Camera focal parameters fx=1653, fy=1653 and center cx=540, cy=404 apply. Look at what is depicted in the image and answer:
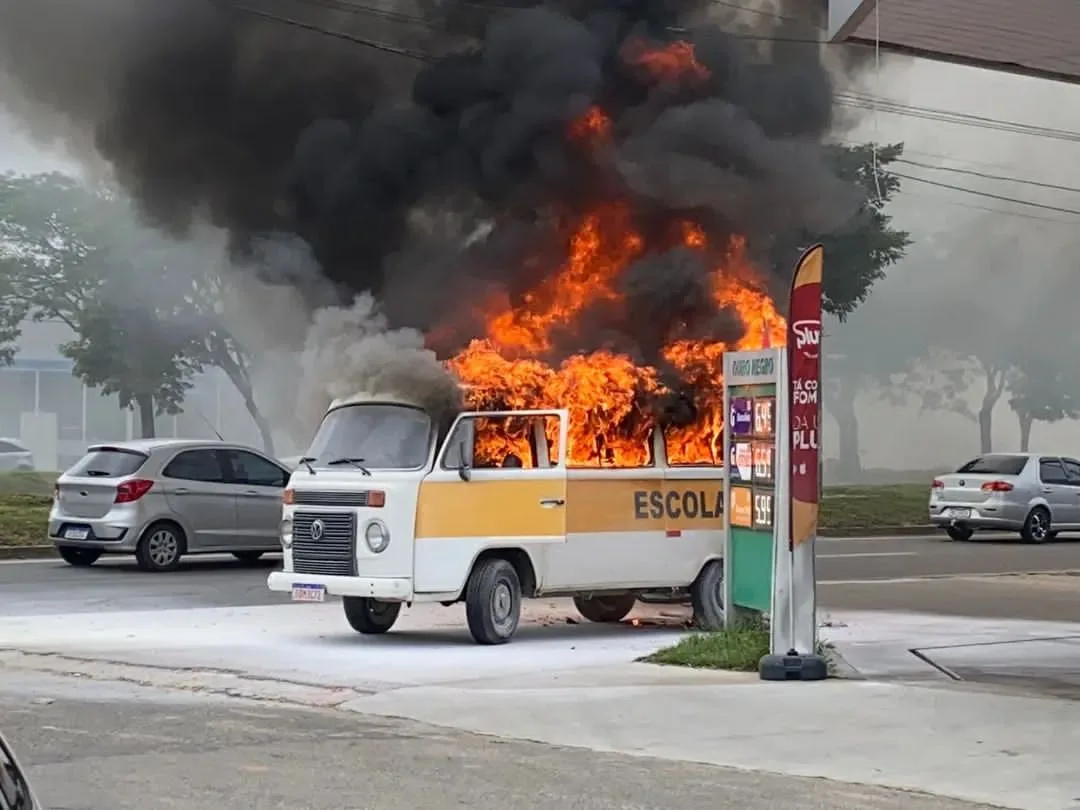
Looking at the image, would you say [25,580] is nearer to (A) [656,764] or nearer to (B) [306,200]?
(B) [306,200]

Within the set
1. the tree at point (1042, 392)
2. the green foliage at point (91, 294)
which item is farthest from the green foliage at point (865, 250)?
the tree at point (1042, 392)

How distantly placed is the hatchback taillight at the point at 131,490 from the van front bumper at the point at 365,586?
6.72 metres

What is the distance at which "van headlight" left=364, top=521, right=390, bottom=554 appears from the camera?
40.3ft

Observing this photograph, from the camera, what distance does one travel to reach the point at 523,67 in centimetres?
1462

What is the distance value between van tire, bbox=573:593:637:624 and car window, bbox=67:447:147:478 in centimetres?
667

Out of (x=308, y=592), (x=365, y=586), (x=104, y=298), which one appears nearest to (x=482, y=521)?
(x=365, y=586)

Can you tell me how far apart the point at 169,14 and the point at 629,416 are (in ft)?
17.5

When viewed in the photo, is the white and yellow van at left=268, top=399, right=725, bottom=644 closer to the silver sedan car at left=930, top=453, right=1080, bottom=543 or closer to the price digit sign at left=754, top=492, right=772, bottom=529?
the price digit sign at left=754, top=492, right=772, bottom=529

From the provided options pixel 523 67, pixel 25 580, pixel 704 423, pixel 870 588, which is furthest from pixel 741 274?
pixel 25 580

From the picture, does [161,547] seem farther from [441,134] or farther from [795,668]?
[795,668]

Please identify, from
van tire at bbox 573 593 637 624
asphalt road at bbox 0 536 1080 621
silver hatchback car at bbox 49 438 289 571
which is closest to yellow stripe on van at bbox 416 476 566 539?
van tire at bbox 573 593 637 624

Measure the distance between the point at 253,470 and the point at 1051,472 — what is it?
45.5ft

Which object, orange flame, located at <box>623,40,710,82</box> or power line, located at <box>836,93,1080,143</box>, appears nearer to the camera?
orange flame, located at <box>623,40,710,82</box>

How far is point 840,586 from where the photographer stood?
18562 millimetres
